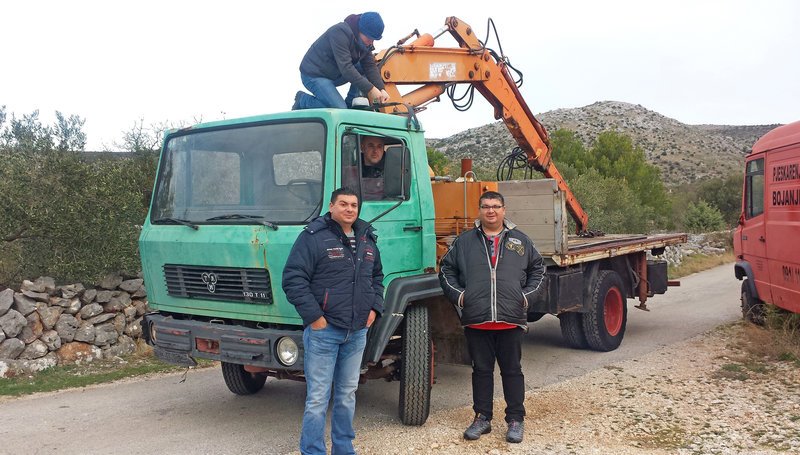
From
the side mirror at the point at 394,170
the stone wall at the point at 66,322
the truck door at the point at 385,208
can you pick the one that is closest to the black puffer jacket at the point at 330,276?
the truck door at the point at 385,208

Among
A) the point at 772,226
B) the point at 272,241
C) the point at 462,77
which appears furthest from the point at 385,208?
the point at 772,226

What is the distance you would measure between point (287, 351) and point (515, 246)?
178cm

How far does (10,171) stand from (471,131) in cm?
7176

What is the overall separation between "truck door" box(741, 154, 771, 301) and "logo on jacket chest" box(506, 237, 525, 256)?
179 inches

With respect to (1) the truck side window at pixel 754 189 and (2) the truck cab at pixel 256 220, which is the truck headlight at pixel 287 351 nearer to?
(2) the truck cab at pixel 256 220

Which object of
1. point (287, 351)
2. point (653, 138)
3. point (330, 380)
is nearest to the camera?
point (330, 380)

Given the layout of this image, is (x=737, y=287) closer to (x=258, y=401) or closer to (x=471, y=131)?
(x=258, y=401)

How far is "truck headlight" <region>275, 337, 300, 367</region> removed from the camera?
450cm

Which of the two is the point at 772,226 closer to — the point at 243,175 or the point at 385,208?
the point at 385,208

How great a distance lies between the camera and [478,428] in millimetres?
4945

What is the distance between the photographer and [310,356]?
4230 mm

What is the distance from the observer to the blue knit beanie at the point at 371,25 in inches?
228

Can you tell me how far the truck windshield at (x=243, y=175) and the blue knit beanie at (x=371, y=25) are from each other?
144 centimetres

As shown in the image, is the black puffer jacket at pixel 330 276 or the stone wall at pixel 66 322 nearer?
the black puffer jacket at pixel 330 276
